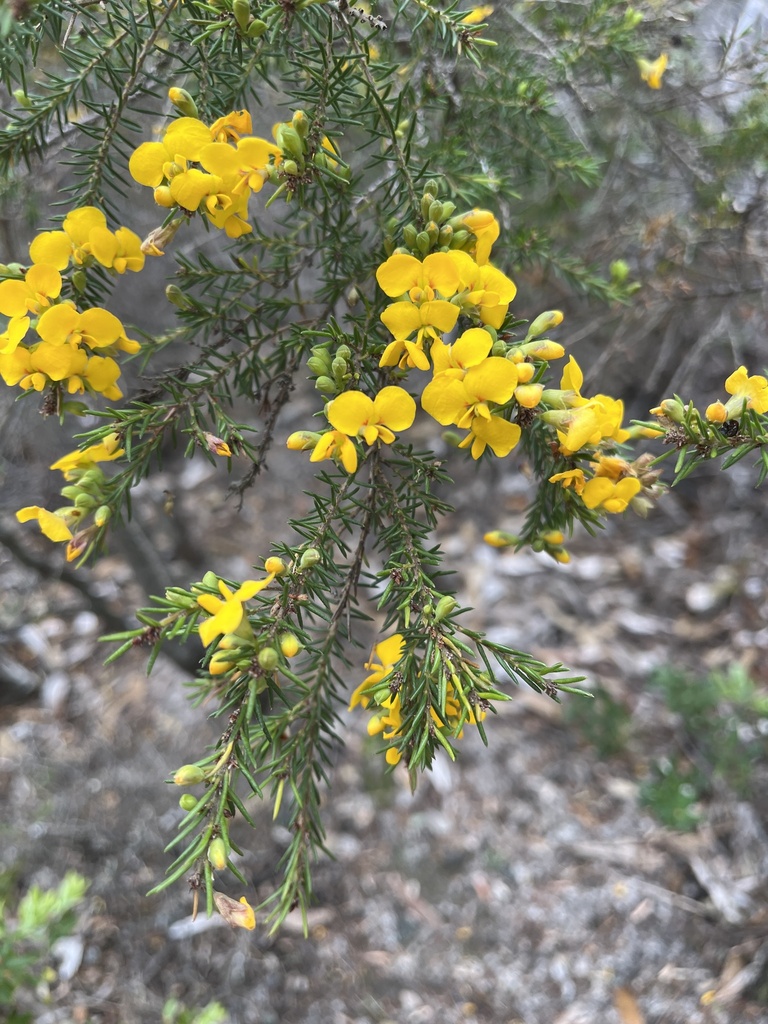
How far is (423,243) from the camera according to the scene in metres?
0.80

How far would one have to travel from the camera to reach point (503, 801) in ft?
8.59

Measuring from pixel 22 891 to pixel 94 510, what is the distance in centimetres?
218

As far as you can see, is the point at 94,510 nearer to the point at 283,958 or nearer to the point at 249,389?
the point at 249,389

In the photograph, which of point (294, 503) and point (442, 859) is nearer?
point (442, 859)

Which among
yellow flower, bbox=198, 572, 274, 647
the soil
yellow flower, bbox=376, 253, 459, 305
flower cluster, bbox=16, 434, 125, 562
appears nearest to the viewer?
yellow flower, bbox=198, 572, 274, 647

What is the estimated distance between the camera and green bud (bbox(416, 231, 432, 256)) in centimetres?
79

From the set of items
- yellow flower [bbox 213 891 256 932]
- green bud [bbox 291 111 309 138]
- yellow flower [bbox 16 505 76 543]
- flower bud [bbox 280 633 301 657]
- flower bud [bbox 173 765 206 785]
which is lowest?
yellow flower [bbox 213 891 256 932]

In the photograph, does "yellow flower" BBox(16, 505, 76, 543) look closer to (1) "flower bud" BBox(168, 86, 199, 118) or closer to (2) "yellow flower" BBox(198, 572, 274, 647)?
(2) "yellow flower" BBox(198, 572, 274, 647)

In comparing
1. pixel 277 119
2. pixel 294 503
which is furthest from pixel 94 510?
pixel 294 503

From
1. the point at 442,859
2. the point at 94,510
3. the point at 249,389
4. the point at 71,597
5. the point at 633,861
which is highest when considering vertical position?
the point at 249,389

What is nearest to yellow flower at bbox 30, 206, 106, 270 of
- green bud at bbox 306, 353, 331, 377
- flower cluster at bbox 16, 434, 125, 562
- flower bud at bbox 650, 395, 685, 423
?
flower cluster at bbox 16, 434, 125, 562

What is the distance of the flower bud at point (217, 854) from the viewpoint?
27.7 inches

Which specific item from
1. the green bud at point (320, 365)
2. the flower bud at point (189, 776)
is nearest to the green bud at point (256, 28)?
the green bud at point (320, 365)

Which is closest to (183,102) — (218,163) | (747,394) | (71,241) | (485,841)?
(218,163)
